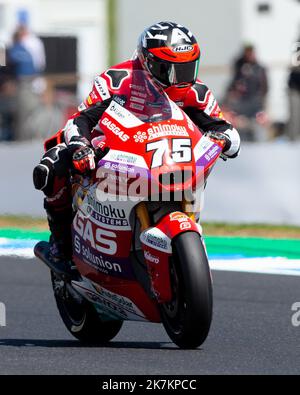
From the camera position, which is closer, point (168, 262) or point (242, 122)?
point (168, 262)

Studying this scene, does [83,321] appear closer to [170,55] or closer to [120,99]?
[120,99]

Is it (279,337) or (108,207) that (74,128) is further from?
(279,337)

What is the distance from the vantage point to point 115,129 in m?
6.52

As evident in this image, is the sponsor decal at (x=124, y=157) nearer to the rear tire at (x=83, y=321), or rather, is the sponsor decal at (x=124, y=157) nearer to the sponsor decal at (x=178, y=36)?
the sponsor decal at (x=178, y=36)

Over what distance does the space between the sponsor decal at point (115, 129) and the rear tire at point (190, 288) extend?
0.64 m

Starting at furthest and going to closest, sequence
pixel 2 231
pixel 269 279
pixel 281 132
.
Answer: pixel 281 132, pixel 2 231, pixel 269 279

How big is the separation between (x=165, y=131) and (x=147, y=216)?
42 cm

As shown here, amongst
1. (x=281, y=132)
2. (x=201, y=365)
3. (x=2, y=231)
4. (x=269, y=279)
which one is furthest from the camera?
(x=281, y=132)

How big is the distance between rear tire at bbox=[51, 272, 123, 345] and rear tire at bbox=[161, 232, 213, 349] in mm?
961

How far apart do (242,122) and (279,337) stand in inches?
231

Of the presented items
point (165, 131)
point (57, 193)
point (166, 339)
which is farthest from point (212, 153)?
point (166, 339)

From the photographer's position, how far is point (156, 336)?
7.38 m

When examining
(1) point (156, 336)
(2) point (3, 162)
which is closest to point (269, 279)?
(1) point (156, 336)

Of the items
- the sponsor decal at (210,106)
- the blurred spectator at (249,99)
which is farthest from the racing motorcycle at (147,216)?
the blurred spectator at (249,99)
